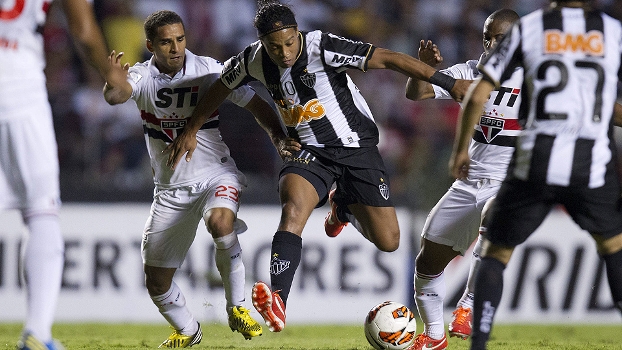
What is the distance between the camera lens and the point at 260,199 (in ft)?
33.4

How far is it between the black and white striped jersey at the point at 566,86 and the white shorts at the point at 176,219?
2798 millimetres

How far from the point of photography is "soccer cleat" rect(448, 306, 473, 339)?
6.25 meters

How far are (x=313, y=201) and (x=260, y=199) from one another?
4.38 m

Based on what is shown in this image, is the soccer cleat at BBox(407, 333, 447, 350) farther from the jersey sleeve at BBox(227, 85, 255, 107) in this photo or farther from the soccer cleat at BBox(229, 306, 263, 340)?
the jersey sleeve at BBox(227, 85, 255, 107)

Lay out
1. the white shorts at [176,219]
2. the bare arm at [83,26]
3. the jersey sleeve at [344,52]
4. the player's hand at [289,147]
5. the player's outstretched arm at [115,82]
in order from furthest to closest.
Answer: the white shorts at [176,219], the player's hand at [289,147], the jersey sleeve at [344,52], the player's outstretched arm at [115,82], the bare arm at [83,26]

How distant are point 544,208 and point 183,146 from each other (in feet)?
9.83

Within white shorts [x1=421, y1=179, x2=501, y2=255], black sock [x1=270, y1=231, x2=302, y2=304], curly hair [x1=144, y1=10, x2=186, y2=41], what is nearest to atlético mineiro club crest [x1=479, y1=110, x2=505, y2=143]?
white shorts [x1=421, y1=179, x2=501, y2=255]

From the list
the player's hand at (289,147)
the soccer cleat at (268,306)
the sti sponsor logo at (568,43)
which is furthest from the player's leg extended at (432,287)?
the sti sponsor logo at (568,43)

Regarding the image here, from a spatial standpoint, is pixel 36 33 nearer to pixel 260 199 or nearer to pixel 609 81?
pixel 609 81

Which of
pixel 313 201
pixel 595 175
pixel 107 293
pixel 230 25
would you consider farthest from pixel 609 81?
pixel 230 25

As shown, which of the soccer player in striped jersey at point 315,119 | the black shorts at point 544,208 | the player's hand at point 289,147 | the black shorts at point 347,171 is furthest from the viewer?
the player's hand at point 289,147

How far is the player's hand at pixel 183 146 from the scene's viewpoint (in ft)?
20.5

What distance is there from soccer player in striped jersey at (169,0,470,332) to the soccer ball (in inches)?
20.8

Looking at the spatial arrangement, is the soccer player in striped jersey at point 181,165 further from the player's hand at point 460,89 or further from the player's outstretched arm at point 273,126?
the player's hand at point 460,89
